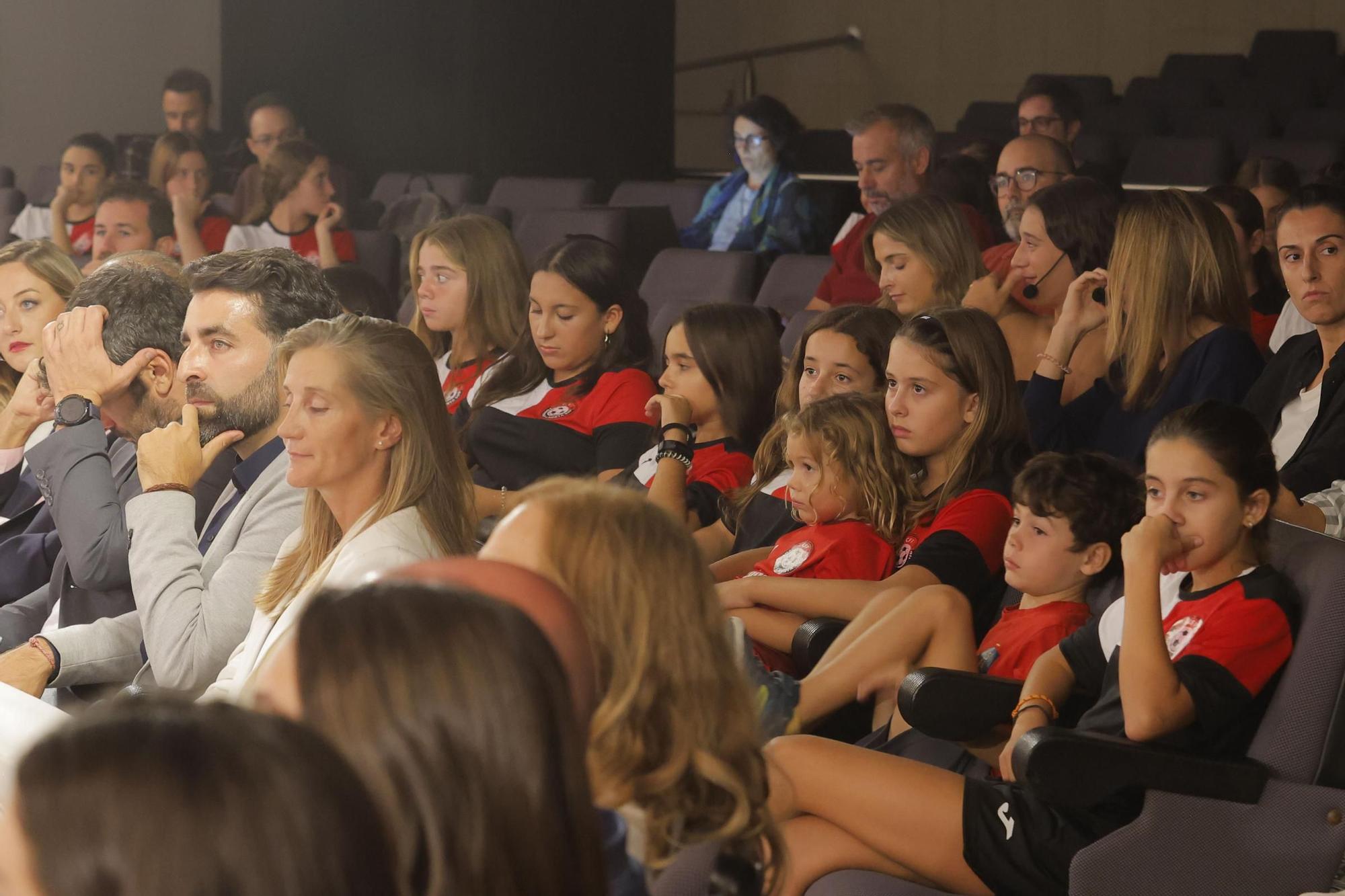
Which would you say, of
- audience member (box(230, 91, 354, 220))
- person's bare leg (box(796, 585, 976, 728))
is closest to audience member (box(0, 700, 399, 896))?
person's bare leg (box(796, 585, 976, 728))

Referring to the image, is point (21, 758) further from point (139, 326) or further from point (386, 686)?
point (139, 326)

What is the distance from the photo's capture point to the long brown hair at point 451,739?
2.54ft

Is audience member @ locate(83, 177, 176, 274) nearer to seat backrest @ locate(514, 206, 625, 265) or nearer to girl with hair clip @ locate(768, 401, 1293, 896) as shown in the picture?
seat backrest @ locate(514, 206, 625, 265)

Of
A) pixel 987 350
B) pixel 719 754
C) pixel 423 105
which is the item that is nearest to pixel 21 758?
pixel 719 754

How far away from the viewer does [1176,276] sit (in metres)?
3.00

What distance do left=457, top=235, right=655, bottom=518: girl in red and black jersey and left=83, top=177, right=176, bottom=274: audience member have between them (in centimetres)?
251

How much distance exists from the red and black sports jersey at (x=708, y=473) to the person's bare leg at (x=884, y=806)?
3.74 feet

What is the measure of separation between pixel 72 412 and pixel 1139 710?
5.63 ft

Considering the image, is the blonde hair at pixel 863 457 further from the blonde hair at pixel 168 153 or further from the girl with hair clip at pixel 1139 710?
the blonde hair at pixel 168 153

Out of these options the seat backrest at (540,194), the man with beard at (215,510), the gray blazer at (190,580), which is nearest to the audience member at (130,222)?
the seat backrest at (540,194)

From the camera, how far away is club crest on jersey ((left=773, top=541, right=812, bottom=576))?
2.74m

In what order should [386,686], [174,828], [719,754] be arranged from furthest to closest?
[719,754], [386,686], [174,828]

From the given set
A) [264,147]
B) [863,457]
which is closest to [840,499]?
[863,457]

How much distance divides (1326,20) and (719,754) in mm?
9573
